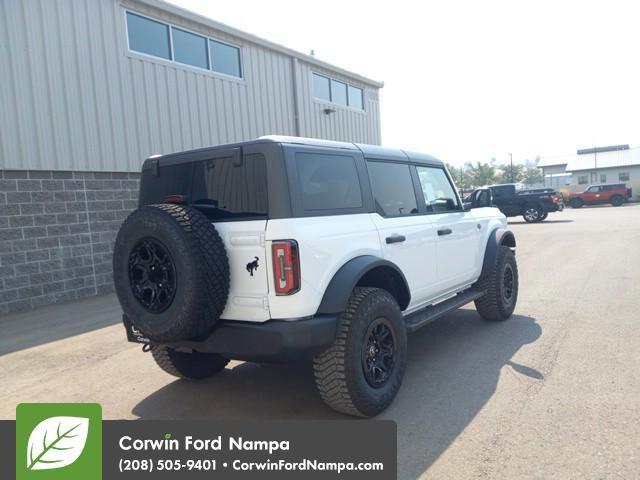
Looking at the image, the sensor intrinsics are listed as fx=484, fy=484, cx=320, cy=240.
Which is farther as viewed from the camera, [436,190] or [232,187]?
[436,190]

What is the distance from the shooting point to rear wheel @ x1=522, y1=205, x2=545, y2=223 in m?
21.8

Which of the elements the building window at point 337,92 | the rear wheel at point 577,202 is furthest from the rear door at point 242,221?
the rear wheel at point 577,202

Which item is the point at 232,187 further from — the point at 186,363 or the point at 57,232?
the point at 57,232

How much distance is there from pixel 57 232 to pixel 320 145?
6.47m

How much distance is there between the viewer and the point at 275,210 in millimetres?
3129

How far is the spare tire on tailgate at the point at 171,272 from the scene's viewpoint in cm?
300

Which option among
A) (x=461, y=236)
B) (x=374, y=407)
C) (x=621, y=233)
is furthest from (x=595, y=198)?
(x=374, y=407)

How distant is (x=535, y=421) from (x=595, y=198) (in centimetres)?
3530

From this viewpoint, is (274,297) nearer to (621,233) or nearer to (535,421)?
(535,421)

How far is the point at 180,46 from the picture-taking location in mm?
10414

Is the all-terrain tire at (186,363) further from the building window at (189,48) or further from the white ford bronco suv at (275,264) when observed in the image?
the building window at (189,48)

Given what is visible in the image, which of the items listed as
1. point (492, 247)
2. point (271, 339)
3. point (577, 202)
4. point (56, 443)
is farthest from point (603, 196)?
point (56, 443)

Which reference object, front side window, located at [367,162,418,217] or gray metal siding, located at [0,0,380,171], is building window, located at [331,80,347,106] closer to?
gray metal siding, located at [0,0,380,171]

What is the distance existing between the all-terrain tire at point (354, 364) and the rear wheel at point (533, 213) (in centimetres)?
2053
